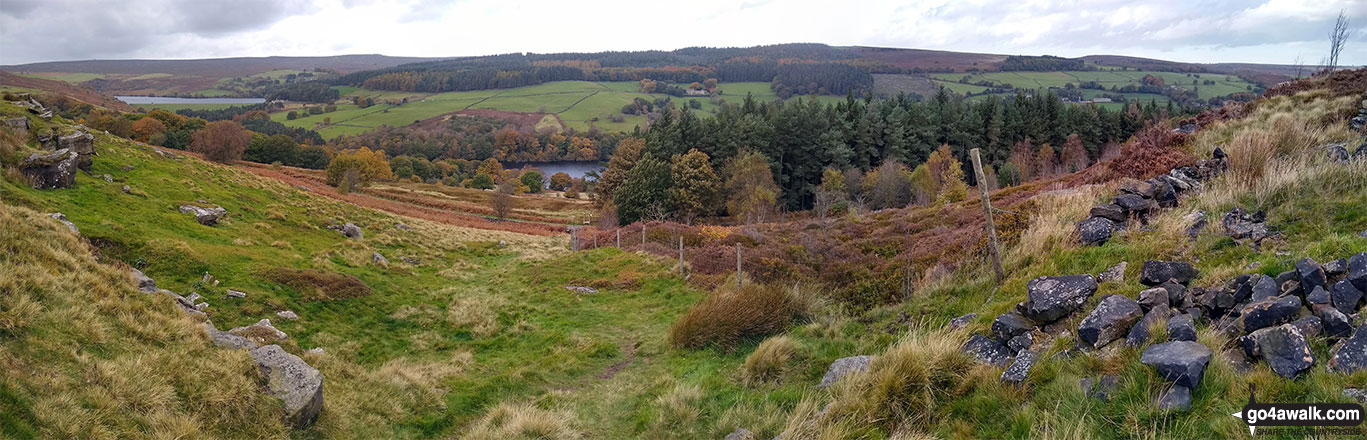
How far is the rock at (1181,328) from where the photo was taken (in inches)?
192

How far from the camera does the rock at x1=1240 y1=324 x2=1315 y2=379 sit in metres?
4.11

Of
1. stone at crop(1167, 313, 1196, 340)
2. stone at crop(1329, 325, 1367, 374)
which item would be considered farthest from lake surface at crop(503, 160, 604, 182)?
stone at crop(1329, 325, 1367, 374)

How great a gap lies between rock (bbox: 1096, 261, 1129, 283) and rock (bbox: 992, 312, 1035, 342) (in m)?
1.29

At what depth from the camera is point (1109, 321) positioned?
17.9ft

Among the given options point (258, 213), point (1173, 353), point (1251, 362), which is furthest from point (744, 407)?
point (258, 213)

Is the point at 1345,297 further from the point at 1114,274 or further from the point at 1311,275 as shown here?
the point at 1114,274

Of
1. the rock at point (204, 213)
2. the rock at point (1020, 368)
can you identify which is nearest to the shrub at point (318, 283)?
the rock at point (204, 213)

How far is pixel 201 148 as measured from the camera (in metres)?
63.4

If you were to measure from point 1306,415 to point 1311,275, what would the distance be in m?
1.92

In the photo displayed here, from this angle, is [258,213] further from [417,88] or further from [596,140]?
[417,88]

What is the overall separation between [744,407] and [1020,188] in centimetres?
3305

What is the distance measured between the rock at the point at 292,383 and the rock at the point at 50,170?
1456 centimetres

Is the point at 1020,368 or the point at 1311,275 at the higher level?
the point at 1311,275

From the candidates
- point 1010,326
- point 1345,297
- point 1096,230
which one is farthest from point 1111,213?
point 1345,297
